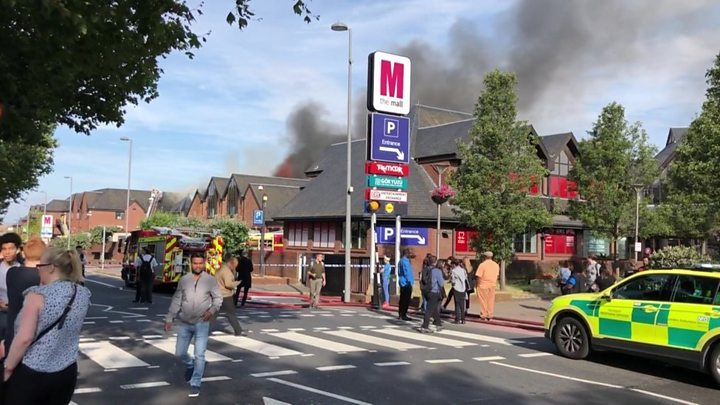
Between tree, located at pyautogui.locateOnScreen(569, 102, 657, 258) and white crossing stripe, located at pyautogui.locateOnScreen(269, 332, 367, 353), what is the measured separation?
2101 cm

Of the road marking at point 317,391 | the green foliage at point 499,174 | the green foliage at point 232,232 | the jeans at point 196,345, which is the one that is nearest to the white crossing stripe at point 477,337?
the road marking at point 317,391

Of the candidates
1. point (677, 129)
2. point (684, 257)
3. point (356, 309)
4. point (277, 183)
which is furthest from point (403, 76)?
point (677, 129)

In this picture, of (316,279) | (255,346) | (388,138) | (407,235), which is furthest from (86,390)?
(407,235)

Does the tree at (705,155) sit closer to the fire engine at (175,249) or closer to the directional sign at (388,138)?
the directional sign at (388,138)

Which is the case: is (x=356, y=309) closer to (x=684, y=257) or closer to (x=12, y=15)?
(x=684, y=257)

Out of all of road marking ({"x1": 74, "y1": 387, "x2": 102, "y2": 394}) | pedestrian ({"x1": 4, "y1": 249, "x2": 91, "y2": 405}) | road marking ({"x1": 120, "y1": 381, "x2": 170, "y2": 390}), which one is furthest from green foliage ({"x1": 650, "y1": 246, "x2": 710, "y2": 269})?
pedestrian ({"x1": 4, "y1": 249, "x2": 91, "y2": 405})

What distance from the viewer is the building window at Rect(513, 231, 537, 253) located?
34.7 metres

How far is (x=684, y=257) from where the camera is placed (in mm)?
18641

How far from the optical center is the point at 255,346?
35.3ft

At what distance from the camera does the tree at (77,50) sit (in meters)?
6.81

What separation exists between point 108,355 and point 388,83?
1475cm

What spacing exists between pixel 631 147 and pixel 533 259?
8.13 metres

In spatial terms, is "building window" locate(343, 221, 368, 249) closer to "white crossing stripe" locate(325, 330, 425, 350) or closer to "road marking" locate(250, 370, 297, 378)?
"white crossing stripe" locate(325, 330, 425, 350)

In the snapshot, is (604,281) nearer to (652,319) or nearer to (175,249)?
(652,319)
